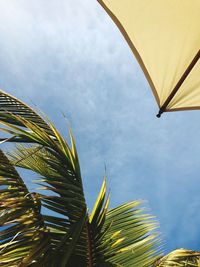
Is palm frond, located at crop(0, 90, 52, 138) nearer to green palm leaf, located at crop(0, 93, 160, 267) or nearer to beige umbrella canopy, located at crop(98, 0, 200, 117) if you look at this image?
green palm leaf, located at crop(0, 93, 160, 267)

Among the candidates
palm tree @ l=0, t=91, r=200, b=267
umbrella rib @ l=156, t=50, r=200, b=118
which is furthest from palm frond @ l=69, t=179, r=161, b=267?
umbrella rib @ l=156, t=50, r=200, b=118

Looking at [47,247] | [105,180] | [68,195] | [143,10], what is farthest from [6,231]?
[143,10]

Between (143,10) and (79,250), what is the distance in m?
3.13

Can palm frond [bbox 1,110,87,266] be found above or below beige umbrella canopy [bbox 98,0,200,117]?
below

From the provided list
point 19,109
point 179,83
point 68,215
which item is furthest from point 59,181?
point 179,83

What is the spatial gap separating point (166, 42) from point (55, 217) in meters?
3.19

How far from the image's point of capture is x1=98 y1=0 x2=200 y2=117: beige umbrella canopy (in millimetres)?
4301

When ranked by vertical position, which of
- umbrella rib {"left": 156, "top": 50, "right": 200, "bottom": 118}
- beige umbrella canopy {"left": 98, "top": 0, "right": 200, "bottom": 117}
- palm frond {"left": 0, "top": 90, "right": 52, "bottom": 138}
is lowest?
palm frond {"left": 0, "top": 90, "right": 52, "bottom": 138}

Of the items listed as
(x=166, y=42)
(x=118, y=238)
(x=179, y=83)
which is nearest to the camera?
(x=118, y=238)

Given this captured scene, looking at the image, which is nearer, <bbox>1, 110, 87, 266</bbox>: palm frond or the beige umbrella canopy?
<bbox>1, 110, 87, 266</bbox>: palm frond

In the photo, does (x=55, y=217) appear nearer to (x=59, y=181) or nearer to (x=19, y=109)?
(x=59, y=181)

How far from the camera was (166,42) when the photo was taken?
4715 millimetres

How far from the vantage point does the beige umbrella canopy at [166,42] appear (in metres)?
4.30

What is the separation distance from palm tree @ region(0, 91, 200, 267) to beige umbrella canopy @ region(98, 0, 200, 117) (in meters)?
2.22
